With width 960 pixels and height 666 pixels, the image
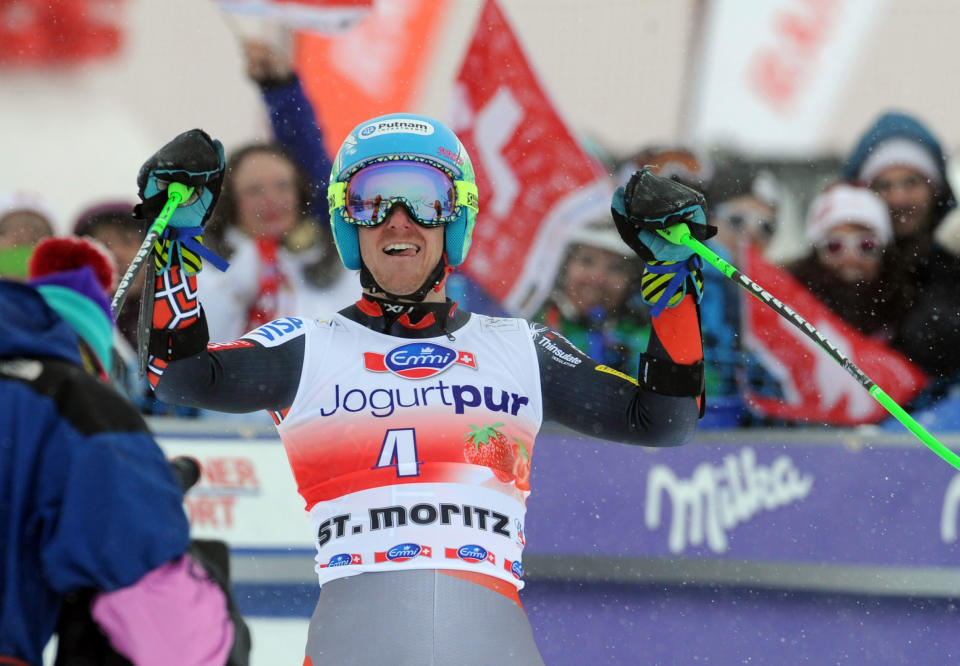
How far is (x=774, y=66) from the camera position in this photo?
7320 mm

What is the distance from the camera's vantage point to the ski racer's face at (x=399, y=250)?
380cm

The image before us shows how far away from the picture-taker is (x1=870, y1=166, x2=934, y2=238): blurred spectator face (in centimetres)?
624

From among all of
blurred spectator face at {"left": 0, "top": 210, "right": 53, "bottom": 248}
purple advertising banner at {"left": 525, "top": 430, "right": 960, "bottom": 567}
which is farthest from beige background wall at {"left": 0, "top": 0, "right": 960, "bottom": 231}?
purple advertising banner at {"left": 525, "top": 430, "right": 960, "bottom": 567}

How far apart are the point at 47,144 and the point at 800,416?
5.10m

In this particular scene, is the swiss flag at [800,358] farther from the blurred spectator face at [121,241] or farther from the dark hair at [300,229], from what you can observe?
the blurred spectator face at [121,241]

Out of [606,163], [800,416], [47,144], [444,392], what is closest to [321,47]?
[606,163]

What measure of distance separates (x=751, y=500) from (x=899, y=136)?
6.63 ft

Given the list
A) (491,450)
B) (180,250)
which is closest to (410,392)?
(491,450)

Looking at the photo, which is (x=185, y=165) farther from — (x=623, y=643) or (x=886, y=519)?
(x=886, y=519)

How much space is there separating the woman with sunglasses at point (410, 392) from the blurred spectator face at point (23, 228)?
115 inches

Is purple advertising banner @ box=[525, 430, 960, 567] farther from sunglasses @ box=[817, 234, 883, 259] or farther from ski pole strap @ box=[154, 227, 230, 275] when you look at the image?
ski pole strap @ box=[154, 227, 230, 275]

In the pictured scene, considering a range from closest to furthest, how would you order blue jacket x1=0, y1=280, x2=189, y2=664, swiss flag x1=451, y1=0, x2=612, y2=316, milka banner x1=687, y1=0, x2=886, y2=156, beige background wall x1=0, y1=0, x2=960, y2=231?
blue jacket x1=0, y1=280, x2=189, y2=664
swiss flag x1=451, y1=0, x2=612, y2=316
beige background wall x1=0, y1=0, x2=960, y2=231
milka banner x1=687, y1=0, x2=886, y2=156

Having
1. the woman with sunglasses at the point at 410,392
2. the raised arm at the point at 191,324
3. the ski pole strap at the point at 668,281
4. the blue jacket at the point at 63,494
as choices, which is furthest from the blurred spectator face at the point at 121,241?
the blue jacket at the point at 63,494

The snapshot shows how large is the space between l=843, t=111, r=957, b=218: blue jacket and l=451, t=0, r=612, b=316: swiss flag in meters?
1.31
